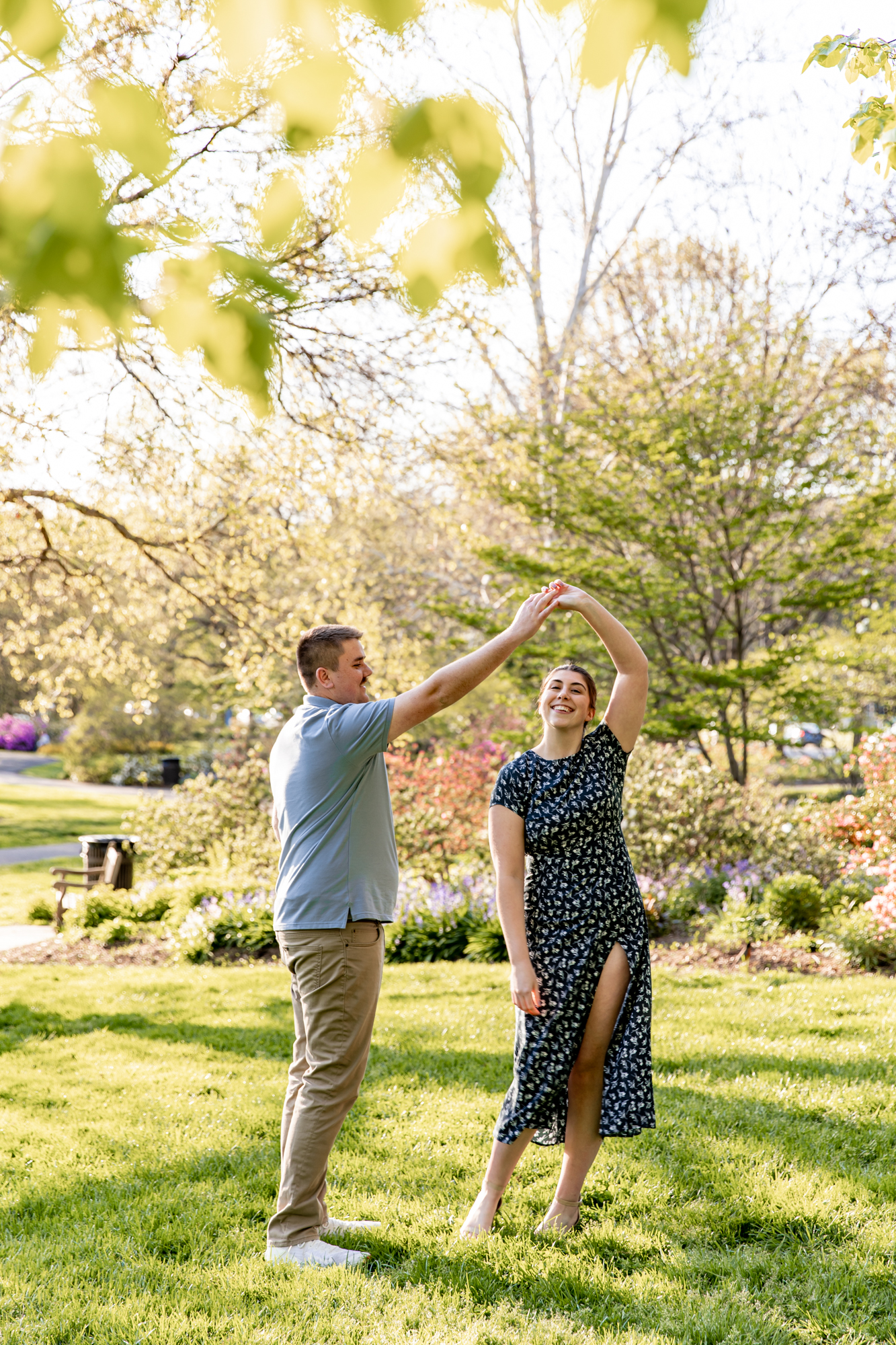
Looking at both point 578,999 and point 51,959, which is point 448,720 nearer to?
point 51,959

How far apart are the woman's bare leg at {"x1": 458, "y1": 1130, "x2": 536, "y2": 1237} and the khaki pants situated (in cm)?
49

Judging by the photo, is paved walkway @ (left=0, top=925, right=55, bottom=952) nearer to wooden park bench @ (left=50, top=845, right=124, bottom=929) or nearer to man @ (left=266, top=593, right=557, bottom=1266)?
wooden park bench @ (left=50, top=845, right=124, bottom=929)

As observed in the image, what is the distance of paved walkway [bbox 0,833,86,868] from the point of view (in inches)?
645

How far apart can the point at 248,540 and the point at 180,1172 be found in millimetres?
7829

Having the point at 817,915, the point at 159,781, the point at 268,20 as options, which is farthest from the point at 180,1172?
the point at 159,781

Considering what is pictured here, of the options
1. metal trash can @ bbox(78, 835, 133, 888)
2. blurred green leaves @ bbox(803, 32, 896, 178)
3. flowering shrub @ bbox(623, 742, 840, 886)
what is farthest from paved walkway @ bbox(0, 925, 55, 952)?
blurred green leaves @ bbox(803, 32, 896, 178)

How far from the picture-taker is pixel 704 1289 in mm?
2904

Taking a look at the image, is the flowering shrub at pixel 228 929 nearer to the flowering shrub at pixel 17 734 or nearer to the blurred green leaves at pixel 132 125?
the blurred green leaves at pixel 132 125

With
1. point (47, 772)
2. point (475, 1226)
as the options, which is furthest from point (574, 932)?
point (47, 772)

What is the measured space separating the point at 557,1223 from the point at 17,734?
4432 centimetres

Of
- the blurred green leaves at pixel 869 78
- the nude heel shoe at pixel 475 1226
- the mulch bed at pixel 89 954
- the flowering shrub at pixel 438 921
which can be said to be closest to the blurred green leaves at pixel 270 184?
the nude heel shoe at pixel 475 1226

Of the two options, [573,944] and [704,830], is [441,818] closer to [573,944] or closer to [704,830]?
[704,830]

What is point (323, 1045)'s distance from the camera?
3104 mm

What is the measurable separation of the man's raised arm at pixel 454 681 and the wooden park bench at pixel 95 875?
8.74 meters
